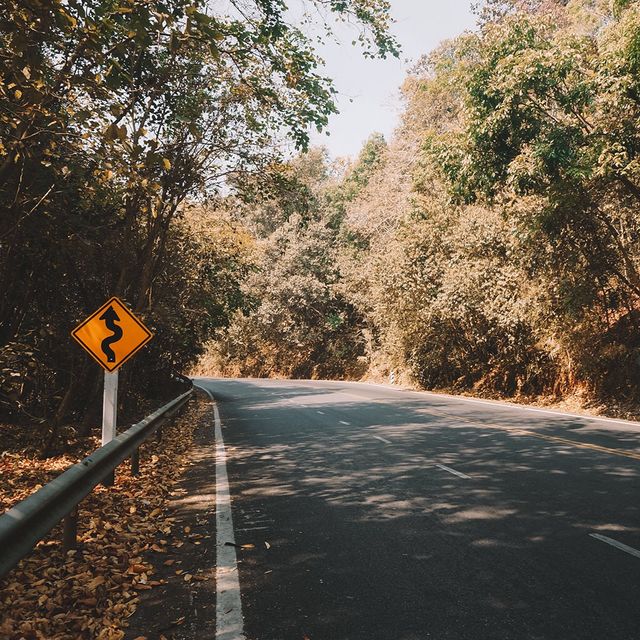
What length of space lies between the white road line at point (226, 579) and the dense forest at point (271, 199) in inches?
125

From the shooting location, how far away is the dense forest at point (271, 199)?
265 inches

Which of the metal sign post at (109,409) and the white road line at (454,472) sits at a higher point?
the metal sign post at (109,409)

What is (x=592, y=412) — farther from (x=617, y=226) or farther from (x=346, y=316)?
(x=346, y=316)

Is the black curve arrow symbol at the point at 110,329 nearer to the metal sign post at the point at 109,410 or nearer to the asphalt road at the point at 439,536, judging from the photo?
the metal sign post at the point at 109,410

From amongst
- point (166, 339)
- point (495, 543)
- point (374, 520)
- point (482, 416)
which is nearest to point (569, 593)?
point (495, 543)

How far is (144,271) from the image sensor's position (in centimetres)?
1291

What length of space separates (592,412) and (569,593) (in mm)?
14412

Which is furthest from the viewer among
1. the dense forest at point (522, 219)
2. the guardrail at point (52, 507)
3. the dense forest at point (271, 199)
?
the dense forest at point (522, 219)

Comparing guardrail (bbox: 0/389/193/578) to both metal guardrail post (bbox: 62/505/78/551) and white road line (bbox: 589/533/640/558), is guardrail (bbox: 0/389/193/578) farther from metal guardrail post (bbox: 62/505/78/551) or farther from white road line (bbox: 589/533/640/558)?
white road line (bbox: 589/533/640/558)

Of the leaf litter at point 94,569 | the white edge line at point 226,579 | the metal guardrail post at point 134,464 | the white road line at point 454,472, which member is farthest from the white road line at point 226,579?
the white road line at point 454,472

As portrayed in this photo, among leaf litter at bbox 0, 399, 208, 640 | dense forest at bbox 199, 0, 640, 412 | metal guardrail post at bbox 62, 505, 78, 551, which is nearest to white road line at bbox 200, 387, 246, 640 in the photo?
leaf litter at bbox 0, 399, 208, 640

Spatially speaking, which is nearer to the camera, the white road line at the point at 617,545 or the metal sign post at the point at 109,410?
the white road line at the point at 617,545

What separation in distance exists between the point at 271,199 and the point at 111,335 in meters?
6.32

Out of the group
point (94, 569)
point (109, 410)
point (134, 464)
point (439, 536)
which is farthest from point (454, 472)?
point (94, 569)
